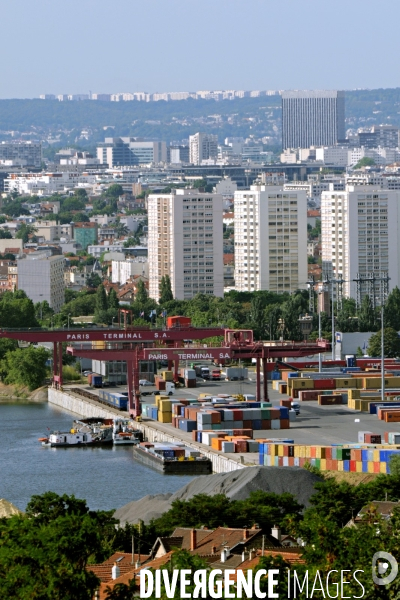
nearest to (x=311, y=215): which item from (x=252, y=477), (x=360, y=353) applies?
(x=360, y=353)

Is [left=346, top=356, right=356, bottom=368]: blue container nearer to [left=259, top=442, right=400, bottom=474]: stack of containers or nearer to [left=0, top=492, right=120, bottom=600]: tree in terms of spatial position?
[left=259, top=442, right=400, bottom=474]: stack of containers

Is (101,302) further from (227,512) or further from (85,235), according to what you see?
(85,235)

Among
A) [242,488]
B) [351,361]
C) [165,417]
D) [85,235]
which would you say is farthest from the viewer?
[85,235]

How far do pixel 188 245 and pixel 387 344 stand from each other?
46.9 ft

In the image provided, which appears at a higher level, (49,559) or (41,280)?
(41,280)

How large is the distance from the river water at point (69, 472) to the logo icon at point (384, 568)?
8776 millimetres

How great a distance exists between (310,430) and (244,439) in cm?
165

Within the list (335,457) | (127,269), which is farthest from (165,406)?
(127,269)

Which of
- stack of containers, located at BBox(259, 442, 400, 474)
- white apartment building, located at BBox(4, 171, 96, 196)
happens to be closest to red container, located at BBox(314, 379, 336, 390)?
stack of containers, located at BBox(259, 442, 400, 474)

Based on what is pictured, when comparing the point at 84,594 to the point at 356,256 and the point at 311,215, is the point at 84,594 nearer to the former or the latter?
the point at 356,256

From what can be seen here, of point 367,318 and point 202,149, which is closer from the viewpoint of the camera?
point 367,318

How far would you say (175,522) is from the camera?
48.7 ft

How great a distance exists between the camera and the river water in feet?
63.6

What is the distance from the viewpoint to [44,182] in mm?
111750
